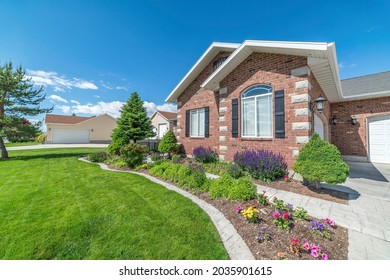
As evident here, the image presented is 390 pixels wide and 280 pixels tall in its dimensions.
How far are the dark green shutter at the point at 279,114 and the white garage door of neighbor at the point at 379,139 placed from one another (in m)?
7.91

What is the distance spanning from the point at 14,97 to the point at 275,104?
17.0m

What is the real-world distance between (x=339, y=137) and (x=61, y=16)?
16796mm

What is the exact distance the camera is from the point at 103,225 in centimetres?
292

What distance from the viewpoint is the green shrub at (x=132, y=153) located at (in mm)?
7547

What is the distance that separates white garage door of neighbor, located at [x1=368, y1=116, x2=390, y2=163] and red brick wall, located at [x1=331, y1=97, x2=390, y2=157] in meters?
0.27

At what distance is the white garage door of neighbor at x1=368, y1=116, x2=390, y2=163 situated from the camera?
8.70 metres

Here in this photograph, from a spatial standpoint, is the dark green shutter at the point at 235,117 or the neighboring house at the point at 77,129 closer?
the dark green shutter at the point at 235,117

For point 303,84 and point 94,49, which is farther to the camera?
point 94,49

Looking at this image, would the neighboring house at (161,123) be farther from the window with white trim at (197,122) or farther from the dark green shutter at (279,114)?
the dark green shutter at (279,114)

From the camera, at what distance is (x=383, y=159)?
8.85m

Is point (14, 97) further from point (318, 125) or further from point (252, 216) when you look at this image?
point (318, 125)

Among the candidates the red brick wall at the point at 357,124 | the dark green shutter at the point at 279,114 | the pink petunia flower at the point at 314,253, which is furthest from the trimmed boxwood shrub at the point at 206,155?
the red brick wall at the point at 357,124
